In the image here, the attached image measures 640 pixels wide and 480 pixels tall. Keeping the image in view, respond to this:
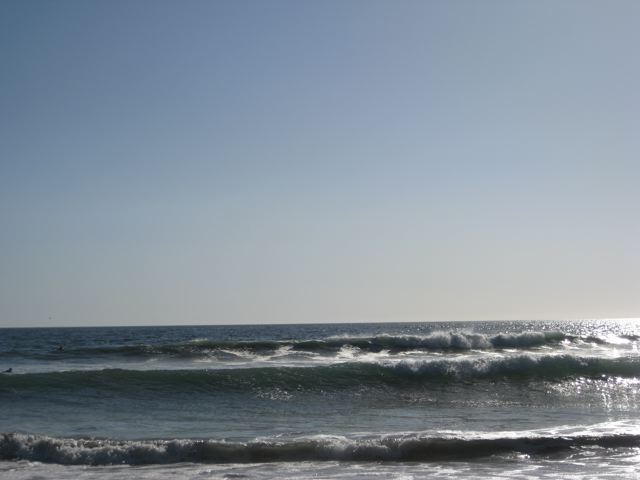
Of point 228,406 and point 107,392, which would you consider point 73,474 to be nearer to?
point 228,406

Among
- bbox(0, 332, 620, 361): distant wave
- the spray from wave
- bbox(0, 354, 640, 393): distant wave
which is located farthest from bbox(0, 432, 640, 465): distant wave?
bbox(0, 332, 620, 361): distant wave

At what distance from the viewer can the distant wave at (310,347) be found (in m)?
32.3

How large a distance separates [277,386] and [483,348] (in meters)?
19.1

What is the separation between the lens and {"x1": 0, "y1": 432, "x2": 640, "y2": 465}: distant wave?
1116 cm

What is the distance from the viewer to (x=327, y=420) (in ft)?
49.2

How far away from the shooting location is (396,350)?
33.9 meters

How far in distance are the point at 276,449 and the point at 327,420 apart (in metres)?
3.74

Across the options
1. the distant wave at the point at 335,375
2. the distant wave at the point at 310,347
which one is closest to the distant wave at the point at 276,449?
the distant wave at the point at 335,375

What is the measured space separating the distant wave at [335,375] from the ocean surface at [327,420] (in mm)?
66

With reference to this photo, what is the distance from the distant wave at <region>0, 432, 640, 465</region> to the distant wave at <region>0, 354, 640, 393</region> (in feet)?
25.2

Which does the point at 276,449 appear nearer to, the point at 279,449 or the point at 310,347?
the point at 279,449

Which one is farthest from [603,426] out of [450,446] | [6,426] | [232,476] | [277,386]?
[6,426]

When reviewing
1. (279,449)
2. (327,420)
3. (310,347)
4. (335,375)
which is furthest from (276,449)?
(310,347)

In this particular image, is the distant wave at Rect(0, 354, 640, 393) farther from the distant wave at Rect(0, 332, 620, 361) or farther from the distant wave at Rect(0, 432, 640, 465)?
the distant wave at Rect(0, 332, 620, 361)
